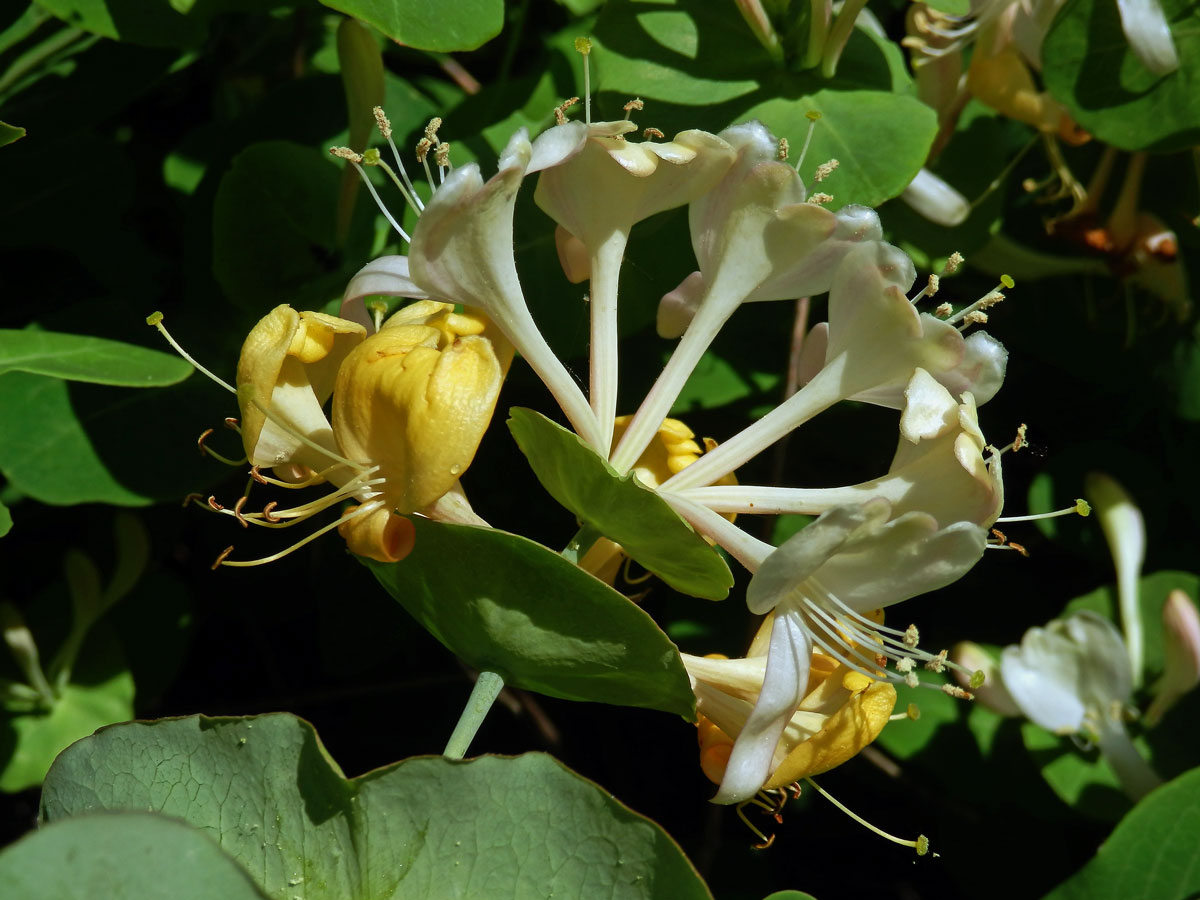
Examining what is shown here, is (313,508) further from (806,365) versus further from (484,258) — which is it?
(806,365)

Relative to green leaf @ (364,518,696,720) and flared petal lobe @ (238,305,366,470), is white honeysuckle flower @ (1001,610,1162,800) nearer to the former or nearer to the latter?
green leaf @ (364,518,696,720)

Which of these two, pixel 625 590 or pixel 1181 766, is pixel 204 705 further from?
pixel 1181 766

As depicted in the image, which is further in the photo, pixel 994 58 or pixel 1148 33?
pixel 994 58

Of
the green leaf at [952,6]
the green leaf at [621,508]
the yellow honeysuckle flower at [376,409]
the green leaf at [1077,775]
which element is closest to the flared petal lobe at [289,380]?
the yellow honeysuckle flower at [376,409]

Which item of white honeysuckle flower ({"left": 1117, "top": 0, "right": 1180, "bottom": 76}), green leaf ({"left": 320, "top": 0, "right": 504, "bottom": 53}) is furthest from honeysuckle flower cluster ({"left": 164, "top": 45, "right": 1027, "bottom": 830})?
white honeysuckle flower ({"left": 1117, "top": 0, "right": 1180, "bottom": 76})

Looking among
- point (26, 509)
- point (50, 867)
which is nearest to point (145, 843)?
point (50, 867)

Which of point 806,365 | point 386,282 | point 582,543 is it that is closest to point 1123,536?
point 806,365
